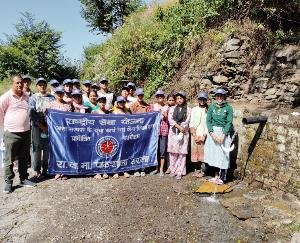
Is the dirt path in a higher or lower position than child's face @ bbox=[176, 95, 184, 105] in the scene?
lower

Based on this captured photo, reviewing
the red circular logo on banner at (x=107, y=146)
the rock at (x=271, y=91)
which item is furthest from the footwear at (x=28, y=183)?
the rock at (x=271, y=91)

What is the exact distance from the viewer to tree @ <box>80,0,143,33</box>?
2366 cm

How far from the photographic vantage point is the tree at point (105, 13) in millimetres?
23656

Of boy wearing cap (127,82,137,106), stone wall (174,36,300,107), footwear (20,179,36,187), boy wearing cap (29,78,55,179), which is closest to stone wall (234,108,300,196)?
stone wall (174,36,300,107)

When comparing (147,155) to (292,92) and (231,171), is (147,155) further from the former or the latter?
(292,92)

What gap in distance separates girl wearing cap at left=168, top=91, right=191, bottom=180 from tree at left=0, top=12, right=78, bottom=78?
18.1 m

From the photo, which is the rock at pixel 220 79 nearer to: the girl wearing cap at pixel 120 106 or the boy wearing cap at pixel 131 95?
the boy wearing cap at pixel 131 95

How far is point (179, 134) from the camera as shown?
7.84 m

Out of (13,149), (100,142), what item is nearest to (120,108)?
(100,142)

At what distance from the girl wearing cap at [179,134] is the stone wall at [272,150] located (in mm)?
1090

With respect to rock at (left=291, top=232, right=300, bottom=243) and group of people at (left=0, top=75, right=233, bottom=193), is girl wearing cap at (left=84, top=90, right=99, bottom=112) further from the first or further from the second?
rock at (left=291, top=232, right=300, bottom=243)

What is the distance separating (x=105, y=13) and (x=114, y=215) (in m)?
20.0

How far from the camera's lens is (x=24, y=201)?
644 cm

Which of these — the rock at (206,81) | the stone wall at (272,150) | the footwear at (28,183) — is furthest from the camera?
the rock at (206,81)
